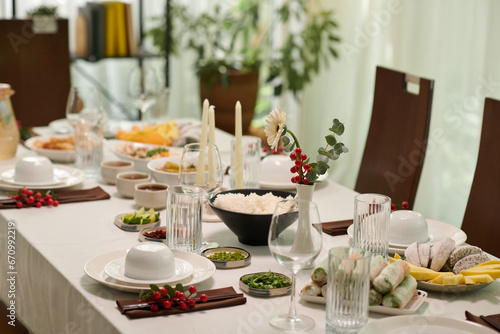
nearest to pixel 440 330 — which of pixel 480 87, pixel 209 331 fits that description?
pixel 209 331

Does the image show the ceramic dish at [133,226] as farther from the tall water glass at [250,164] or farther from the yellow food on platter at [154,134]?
the yellow food on platter at [154,134]

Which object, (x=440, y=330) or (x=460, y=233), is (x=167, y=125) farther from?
(x=440, y=330)

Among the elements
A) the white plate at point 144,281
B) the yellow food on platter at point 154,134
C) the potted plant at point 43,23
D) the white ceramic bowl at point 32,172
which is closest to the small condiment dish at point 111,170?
the white ceramic bowl at point 32,172

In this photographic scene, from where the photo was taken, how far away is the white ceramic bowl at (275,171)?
210 centimetres

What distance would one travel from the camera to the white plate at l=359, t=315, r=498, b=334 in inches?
44.4

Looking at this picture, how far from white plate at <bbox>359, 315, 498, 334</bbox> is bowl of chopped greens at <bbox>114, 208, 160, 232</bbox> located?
0.71 metres

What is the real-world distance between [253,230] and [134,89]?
4.38ft

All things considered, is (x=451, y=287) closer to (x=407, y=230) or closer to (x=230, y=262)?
(x=407, y=230)

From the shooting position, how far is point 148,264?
4.28ft

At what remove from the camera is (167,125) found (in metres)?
2.54

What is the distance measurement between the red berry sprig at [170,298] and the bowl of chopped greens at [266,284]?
98 mm

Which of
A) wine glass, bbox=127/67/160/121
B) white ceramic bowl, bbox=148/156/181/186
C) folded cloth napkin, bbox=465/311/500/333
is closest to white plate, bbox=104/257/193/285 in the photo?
folded cloth napkin, bbox=465/311/500/333

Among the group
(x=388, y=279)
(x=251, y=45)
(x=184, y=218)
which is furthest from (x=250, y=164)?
(x=251, y=45)

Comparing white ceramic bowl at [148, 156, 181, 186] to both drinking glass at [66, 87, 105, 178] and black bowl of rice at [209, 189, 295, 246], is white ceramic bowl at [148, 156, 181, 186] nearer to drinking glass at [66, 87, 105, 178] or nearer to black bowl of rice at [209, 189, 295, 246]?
drinking glass at [66, 87, 105, 178]
